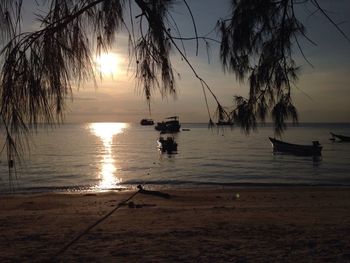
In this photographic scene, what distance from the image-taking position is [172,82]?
304cm

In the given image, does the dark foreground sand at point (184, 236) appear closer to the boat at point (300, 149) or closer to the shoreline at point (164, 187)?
the shoreline at point (164, 187)

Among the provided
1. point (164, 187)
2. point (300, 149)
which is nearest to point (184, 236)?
point (164, 187)

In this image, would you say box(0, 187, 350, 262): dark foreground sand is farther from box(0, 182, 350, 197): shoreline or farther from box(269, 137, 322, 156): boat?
box(269, 137, 322, 156): boat

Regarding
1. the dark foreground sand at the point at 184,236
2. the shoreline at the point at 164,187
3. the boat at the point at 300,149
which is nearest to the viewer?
the dark foreground sand at the point at 184,236

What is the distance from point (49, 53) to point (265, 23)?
76.2 inches

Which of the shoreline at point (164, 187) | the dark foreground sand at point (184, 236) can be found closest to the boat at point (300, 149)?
the shoreline at point (164, 187)

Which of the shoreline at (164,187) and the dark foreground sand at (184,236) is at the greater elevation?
the dark foreground sand at (184,236)

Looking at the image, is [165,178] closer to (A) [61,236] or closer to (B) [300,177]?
(B) [300,177]

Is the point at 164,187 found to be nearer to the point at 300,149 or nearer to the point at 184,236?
the point at 184,236

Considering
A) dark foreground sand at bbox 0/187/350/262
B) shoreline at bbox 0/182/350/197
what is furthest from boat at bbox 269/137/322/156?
dark foreground sand at bbox 0/187/350/262

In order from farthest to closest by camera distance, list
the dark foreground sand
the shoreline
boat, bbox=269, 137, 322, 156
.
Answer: boat, bbox=269, 137, 322, 156 → the shoreline → the dark foreground sand

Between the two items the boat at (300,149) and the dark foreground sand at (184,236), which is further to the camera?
the boat at (300,149)

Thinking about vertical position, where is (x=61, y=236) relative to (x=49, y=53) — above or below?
below

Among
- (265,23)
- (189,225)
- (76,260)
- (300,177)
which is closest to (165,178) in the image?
(300,177)
